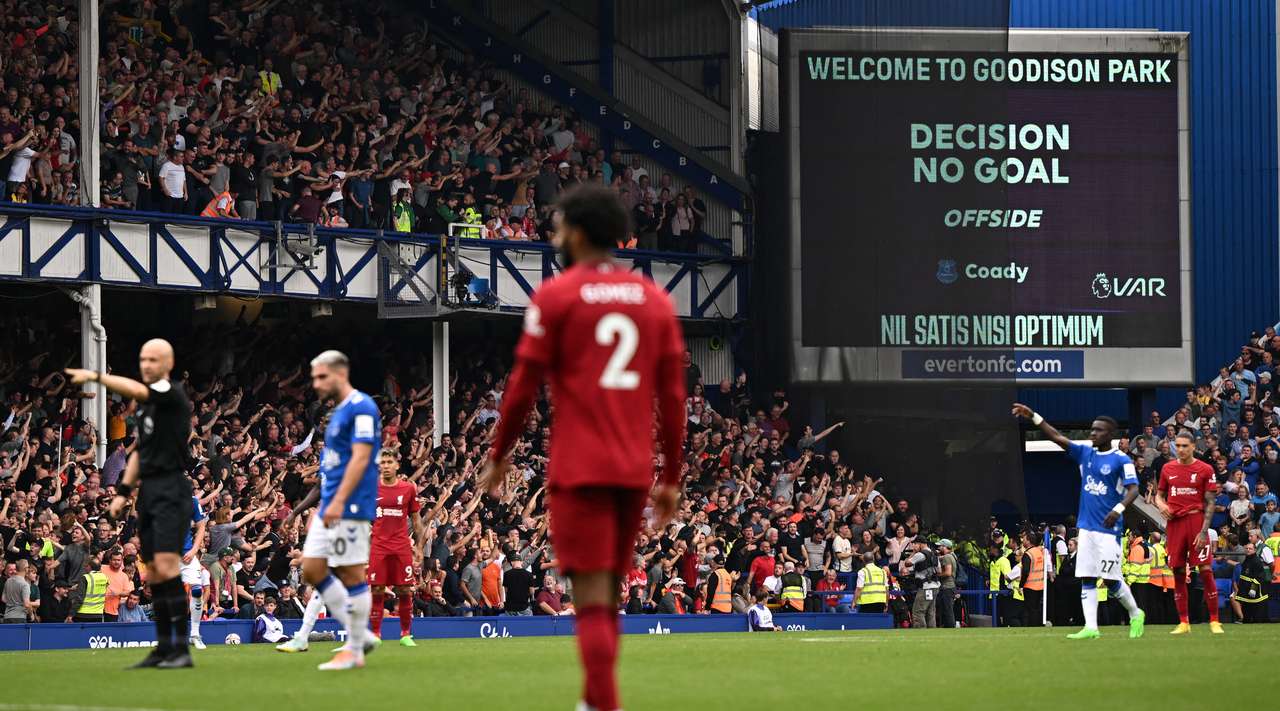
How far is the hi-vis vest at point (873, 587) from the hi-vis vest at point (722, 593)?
8.07 feet

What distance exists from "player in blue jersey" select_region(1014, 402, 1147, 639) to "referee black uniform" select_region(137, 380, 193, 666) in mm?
9178

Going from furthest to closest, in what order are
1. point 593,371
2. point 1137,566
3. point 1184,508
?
1. point 1137,566
2. point 1184,508
3. point 593,371

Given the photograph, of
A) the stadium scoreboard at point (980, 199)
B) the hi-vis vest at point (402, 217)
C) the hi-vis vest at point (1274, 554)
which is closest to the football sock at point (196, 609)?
the hi-vis vest at point (402, 217)

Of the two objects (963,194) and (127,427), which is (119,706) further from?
(963,194)

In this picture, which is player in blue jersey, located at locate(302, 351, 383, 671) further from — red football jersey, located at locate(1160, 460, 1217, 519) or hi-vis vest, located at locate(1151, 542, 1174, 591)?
hi-vis vest, located at locate(1151, 542, 1174, 591)

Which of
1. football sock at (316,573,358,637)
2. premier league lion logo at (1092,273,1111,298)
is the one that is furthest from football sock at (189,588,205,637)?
premier league lion logo at (1092,273,1111,298)

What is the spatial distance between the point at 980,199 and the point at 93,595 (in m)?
18.3

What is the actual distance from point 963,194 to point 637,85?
25.2 ft

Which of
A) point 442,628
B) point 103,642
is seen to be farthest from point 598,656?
point 442,628

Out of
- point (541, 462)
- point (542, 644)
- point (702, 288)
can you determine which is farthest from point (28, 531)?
point (702, 288)

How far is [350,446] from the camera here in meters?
13.2

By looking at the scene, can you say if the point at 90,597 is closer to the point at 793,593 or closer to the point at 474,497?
the point at 474,497

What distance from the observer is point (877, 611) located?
3194 centimetres

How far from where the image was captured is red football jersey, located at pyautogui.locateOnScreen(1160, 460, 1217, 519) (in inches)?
819
